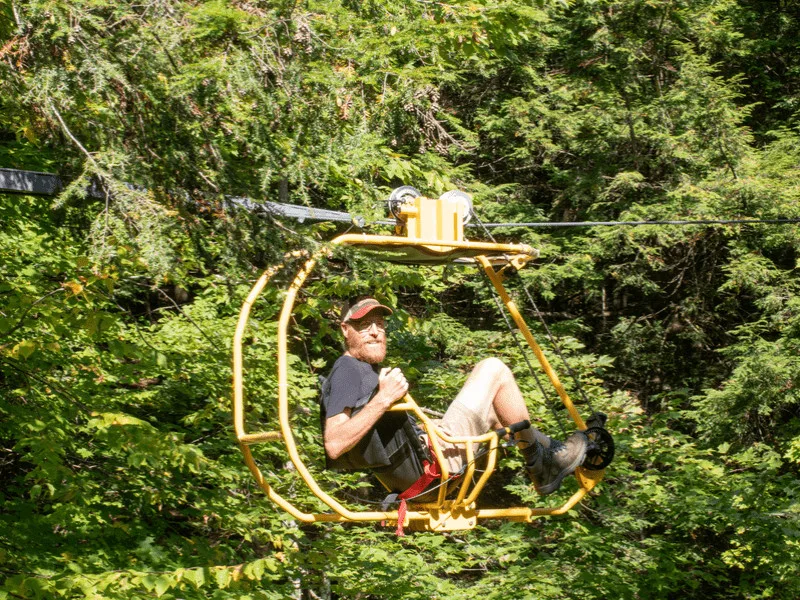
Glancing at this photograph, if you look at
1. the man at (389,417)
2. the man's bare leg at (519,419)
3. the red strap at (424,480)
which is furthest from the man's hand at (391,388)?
the man's bare leg at (519,419)

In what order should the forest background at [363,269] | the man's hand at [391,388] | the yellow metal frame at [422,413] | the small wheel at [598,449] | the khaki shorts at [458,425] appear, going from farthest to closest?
the forest background at [363,269]
the small wheel at [598,449]
the khaki shorts at [458,425]
the yellow metal frame at [422,413]
the man's hand at [391,388]

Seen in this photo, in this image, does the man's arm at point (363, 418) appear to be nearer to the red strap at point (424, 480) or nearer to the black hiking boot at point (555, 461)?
the red strap at point (424, 480)

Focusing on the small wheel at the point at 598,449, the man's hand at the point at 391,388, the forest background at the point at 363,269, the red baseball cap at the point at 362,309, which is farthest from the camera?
the forest background at the point at 363,269

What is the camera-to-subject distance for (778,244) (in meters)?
9.52

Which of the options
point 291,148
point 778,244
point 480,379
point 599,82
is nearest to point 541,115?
point 599,82

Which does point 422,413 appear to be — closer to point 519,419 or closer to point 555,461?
point 519,419

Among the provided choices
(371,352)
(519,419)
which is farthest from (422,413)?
(519,419)

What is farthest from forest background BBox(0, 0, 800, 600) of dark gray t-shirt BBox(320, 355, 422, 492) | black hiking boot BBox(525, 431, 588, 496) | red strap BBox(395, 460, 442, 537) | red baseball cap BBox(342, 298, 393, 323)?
black hiking boot BBox(525, 431, 588, 496)

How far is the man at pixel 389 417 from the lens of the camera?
12.6 ft

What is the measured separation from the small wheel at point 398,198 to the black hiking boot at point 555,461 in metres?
1.34

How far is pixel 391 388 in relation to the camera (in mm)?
3723

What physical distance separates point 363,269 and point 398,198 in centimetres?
275

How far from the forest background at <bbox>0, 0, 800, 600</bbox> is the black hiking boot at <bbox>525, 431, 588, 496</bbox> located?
1479 mm

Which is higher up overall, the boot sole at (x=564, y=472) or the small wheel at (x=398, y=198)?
the small wheel at (x=398, y=198)
